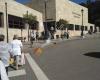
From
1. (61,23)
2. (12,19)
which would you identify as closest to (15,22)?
(12,19)

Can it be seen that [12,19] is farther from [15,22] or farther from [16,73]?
[16,73]

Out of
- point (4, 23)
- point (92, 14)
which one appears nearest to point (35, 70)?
point (4, 23)

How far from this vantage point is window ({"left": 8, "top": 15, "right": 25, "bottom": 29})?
4111 cm

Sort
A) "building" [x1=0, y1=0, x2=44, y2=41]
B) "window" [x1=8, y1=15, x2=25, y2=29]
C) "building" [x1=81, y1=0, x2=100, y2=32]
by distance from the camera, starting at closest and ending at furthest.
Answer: "building" [x1=0, y1=0, x2=44, y2=41]
"window" [x1=8, y1=15, x2=25, y2=29]
"building" [x1=81, y1=0, x2=100, y2=32]

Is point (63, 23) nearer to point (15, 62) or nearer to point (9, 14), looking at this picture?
point (9, 14)

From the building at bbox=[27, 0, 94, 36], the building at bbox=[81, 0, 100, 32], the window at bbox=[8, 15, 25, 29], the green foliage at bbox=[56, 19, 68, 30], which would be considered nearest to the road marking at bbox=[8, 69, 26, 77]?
the window at bbox=[8, 15, 25, 29]

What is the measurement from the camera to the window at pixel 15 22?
41112mm

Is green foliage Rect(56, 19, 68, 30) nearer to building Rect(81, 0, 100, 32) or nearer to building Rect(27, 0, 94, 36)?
building Rect(27, 0, 94, 36)

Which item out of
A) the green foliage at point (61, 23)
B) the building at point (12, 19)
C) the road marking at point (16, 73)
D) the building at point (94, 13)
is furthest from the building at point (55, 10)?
the road marking at point (16, 73)

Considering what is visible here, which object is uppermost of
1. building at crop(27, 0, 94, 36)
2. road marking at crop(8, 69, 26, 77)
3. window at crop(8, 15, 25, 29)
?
building at crop(27, 0, 94, 36)

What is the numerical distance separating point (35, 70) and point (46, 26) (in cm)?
4716

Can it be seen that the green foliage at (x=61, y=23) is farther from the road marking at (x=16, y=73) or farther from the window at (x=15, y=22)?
the road marking at (x=16, y=73)

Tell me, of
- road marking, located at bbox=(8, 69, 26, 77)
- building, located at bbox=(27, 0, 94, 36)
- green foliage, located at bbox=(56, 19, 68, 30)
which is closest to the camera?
road marking, located at bbox=(8, 69, 26, 77)

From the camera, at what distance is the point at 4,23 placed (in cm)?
3766
